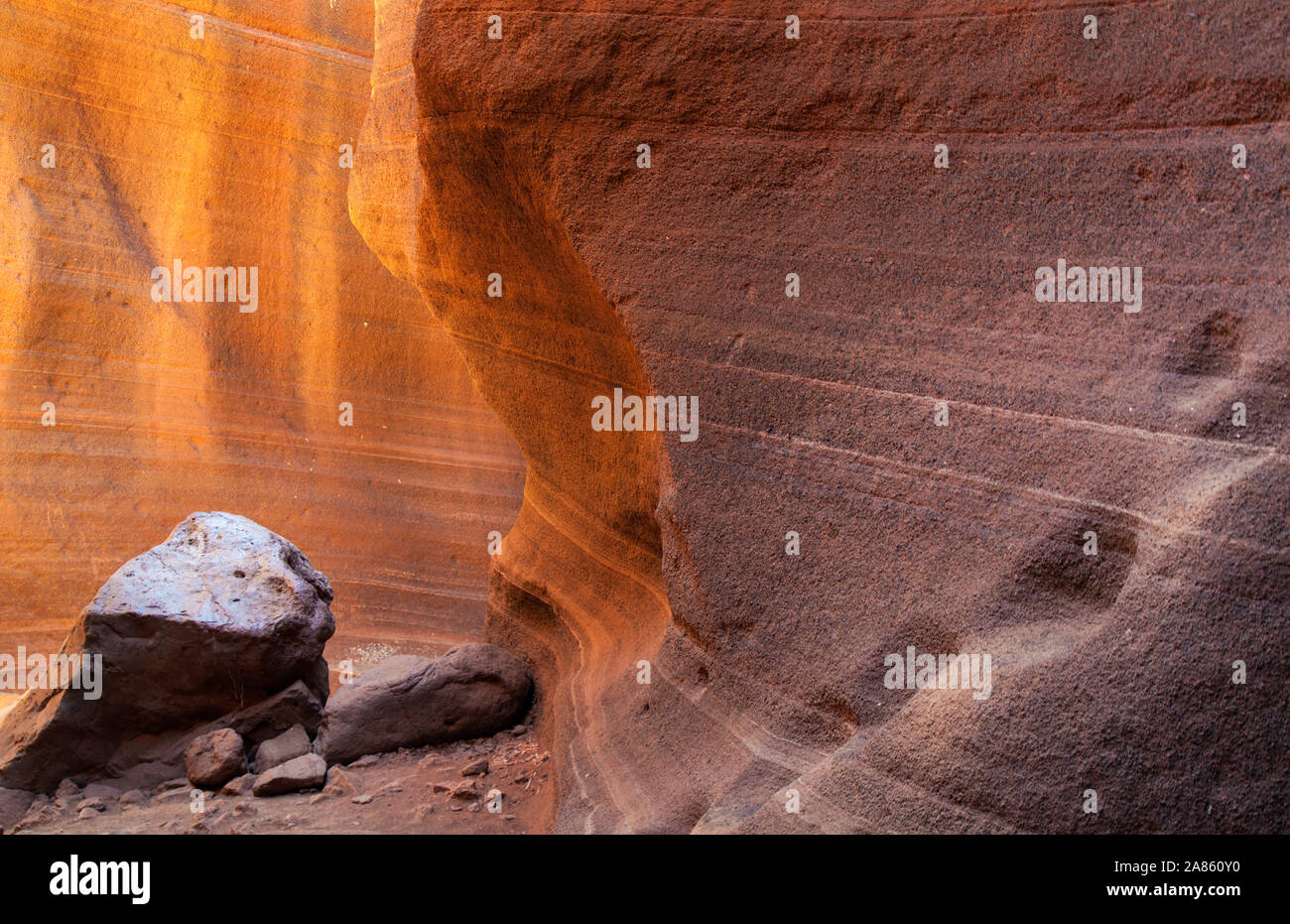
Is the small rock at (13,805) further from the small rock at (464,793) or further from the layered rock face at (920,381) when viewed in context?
the layered rock face at (920,381)

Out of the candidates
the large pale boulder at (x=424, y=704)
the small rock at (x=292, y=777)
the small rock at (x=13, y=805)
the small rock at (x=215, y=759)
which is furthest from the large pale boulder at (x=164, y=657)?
the small rock at (x=292, y=777)

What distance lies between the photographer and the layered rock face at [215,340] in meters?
8.56

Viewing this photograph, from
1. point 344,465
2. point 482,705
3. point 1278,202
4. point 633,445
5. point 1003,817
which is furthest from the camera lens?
point 344,465

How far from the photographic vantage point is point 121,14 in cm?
873

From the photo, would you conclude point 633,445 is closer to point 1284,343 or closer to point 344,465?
point 1284,343

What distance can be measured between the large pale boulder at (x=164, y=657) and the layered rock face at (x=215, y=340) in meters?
4.41

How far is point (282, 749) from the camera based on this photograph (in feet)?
14.3

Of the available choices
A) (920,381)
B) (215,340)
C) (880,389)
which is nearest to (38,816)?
(880,389)

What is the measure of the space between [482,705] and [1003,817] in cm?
270

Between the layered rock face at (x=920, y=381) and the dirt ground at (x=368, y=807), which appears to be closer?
the layered rock face at (x=920, y=381)

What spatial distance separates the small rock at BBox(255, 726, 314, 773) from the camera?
430 cm

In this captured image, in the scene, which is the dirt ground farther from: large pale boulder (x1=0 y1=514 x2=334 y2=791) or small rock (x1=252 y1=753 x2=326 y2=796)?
large pale boulder (x1=0 y1=514 x2=334 y2=791)

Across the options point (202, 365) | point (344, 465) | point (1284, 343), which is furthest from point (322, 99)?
point (1284, 343)

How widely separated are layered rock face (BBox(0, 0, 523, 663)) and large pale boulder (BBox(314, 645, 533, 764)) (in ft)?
13.9
